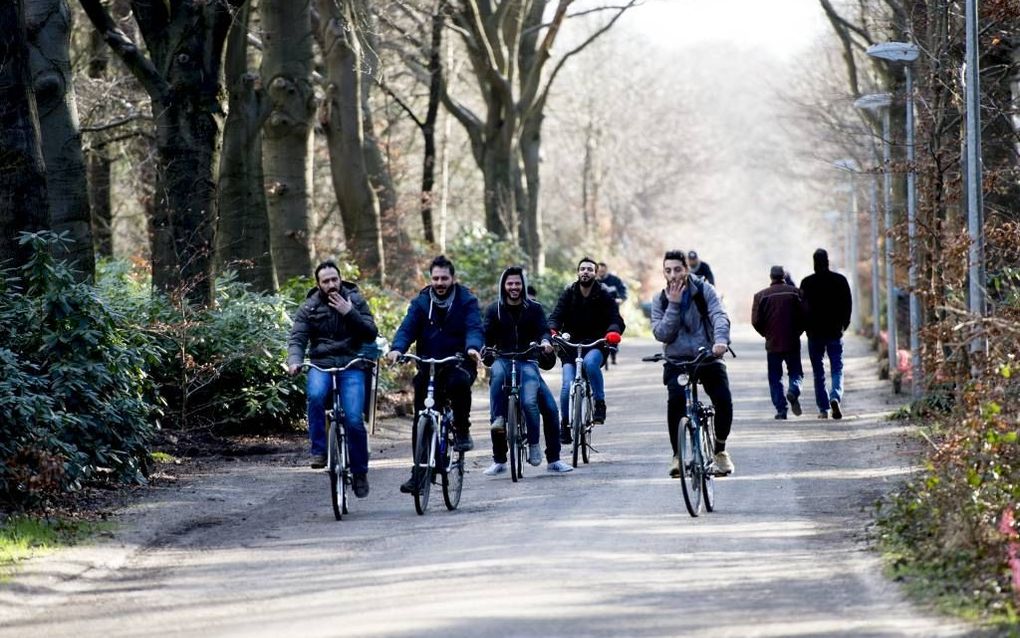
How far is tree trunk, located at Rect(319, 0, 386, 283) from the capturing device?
26.9 metres

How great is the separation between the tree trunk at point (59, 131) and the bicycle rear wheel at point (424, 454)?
16.5 feet

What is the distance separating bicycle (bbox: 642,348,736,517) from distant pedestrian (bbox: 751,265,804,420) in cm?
823

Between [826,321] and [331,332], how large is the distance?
10147 millimetres

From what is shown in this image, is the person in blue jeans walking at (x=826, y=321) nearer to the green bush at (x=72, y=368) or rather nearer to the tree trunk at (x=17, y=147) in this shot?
the green bush at (x=72, y=368)

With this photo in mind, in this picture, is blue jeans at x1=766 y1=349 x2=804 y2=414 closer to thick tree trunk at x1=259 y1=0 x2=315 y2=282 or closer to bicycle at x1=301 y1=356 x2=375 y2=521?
thick tree trunk at x1=259 y1=0 x2=315 y2=282

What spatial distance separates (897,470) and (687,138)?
231 ft

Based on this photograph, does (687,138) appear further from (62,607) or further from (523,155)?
(62,607)

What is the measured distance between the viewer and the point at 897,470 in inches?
614

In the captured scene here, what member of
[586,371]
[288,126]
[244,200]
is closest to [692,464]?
[586,371]

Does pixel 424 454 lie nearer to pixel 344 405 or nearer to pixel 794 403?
pixel 344 405

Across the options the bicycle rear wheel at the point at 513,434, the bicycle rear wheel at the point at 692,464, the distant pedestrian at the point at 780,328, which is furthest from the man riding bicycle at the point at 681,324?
the distant pedestrian at the point at 780,328

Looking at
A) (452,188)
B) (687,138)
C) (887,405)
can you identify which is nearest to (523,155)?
(452,188)

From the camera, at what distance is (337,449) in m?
13.0

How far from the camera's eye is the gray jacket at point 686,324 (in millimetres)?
13359
